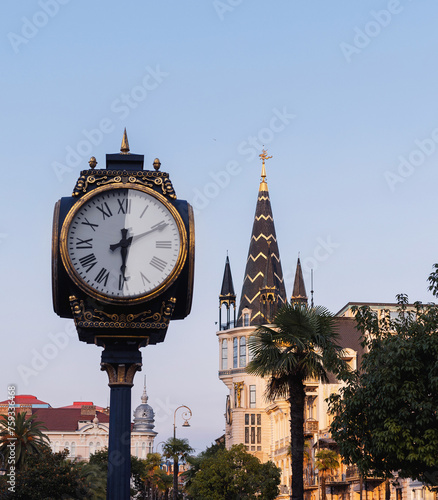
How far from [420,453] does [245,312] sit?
3541 inches

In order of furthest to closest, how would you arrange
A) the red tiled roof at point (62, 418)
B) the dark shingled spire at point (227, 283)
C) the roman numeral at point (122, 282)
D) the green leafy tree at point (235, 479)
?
the red tiled roof at point (62, 418) → the dark shingled spire at point (227, 283) → the green leafy tree at point (235, 479) → the roman numeral at point (122, 282)

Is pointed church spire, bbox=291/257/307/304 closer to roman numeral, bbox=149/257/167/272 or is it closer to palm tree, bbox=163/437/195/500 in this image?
palm tree, bbox=163/437/195/500

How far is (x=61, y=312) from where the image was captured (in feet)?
26.6

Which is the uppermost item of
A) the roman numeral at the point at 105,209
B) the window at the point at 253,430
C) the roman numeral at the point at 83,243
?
the window at the point at 253,430

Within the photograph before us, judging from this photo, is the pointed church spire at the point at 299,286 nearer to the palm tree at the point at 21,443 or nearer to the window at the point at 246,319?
the window at the point at 246,319

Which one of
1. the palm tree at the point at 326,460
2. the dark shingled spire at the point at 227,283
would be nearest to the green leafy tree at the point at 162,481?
the dark shingled spire at the point at 227,283

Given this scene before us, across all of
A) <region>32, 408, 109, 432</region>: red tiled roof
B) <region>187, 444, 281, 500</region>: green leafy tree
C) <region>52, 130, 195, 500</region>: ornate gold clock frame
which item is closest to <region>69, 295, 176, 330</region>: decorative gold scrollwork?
<region>52, 130, 195, 500</region>: ornate gold clock frame

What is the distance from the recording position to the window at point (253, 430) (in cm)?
10406

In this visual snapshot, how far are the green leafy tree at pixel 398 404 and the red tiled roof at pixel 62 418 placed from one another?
153336 millimetres

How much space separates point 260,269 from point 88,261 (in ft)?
339

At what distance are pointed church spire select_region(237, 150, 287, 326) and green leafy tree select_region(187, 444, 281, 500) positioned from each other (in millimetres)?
44301

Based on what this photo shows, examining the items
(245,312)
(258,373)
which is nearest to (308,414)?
(245,312)

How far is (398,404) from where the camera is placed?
2116 centimetres

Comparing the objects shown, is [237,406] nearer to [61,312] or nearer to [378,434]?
[378,434]
